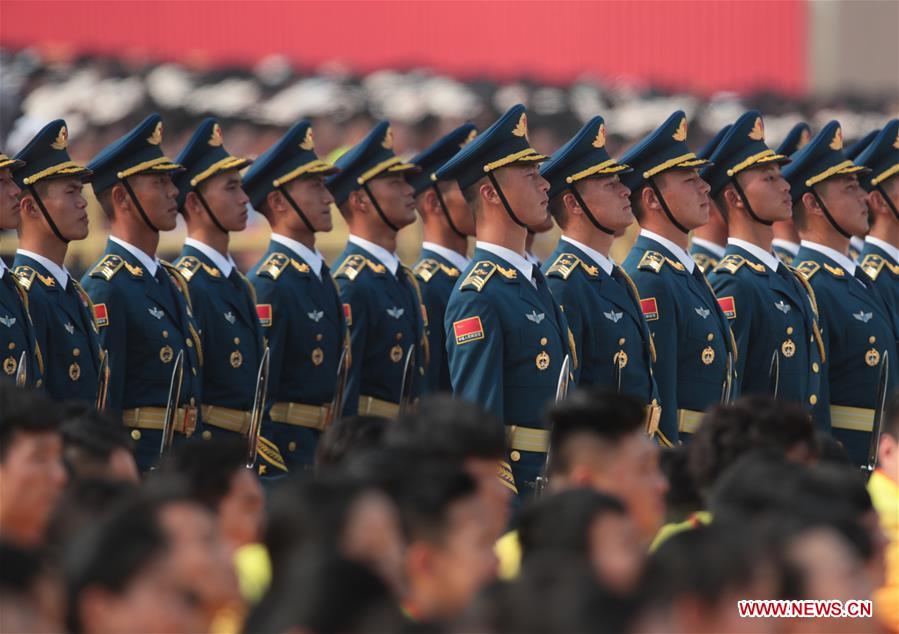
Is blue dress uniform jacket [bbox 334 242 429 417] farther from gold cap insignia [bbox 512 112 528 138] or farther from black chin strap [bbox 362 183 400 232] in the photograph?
gold cap insignia [bbox 512 112 528 138]

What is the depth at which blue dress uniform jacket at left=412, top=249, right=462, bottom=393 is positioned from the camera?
795 centimetres

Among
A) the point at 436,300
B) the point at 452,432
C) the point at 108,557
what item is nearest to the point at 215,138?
the point at 436,300

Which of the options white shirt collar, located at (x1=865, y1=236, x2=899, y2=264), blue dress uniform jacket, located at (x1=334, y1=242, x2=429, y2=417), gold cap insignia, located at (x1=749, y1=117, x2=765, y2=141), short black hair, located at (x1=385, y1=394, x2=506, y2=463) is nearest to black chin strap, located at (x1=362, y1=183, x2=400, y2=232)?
blue dress uniform jacket, located at (x1=334, y1=242, x2=429, y2=417)

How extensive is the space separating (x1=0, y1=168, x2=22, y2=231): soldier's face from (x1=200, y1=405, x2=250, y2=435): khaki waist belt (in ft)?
3.09

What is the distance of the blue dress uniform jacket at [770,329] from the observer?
7.34m

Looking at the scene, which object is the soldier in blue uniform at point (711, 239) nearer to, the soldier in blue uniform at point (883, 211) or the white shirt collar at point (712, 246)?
the white shirt collar at point (712, 246)

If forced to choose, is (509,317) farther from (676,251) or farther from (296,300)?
(296,300)

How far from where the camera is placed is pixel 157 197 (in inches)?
276

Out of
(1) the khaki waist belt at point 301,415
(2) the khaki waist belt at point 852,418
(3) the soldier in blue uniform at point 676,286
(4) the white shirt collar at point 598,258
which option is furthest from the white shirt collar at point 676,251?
(1) the khaki waist belt at point 301,415

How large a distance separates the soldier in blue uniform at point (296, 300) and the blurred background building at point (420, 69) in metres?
3.35

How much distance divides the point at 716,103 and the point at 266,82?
4.60m

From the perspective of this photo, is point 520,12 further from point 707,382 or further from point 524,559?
point 524,559

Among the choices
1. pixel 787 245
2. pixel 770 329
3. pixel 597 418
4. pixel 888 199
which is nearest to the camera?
pixel 597 418

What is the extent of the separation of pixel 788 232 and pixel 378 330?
2251mm
